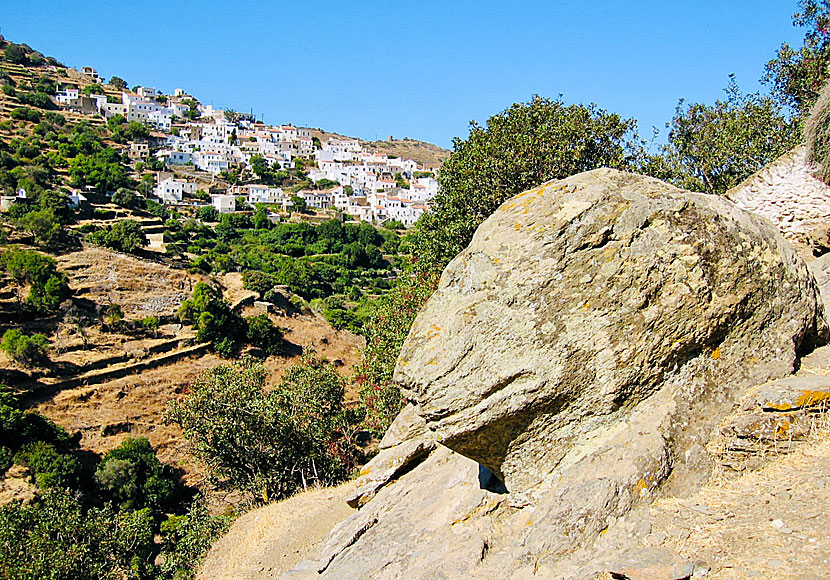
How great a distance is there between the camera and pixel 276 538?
11.2 meters

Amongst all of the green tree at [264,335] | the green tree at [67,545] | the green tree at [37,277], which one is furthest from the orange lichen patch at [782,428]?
the green tree at [37,277]

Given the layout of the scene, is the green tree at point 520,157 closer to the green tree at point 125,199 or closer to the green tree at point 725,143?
the green tree at point 725,143

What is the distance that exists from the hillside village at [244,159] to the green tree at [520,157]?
256 ft

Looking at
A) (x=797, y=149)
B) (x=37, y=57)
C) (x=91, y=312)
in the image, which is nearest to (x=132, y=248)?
(x=91, y=312)

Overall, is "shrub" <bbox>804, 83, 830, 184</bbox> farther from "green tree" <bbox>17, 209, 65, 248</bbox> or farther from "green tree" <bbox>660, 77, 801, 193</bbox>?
"green tree" <bbox>17, 209, 65, 248</bbox>

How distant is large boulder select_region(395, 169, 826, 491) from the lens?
5.53 m

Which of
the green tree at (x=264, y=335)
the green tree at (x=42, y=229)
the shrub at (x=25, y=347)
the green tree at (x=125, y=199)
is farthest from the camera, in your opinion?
the green tree at (x=125, y=199)

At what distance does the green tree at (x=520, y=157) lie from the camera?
15250mm

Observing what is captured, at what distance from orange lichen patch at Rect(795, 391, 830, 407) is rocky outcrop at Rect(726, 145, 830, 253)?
176 inches

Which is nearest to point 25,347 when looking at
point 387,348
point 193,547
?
point 193,547

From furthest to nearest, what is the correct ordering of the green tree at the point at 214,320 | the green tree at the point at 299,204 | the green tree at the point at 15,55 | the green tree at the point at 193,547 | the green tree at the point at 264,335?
the green tree at the point at 15,55, the green tree at the point at 299,204, the green tree at the point at 264,335, the green tree at the point at 214,320, the green tree at the point at 193,547

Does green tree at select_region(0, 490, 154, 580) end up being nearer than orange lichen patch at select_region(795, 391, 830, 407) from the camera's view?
No

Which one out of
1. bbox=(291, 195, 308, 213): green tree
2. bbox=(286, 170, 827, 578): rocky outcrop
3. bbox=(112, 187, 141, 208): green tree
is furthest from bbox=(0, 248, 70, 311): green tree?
bbox=(291, 195, 308, 213): green tree

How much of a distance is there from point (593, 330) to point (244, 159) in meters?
128
